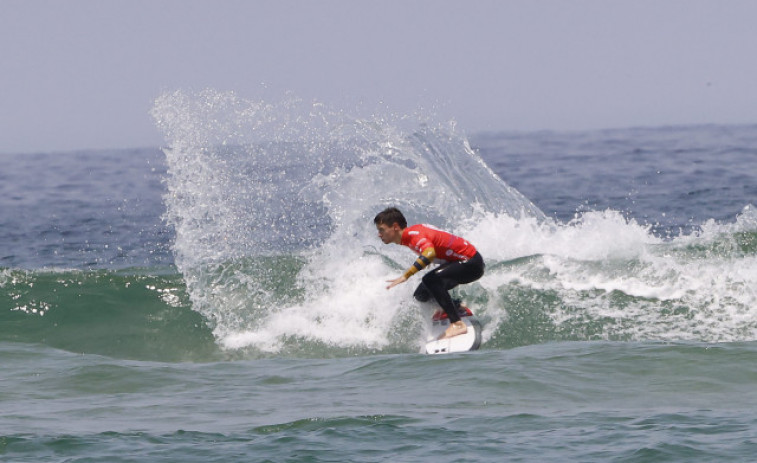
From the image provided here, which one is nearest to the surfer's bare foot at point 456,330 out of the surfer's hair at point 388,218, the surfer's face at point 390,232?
the surfer's face at point 390,232

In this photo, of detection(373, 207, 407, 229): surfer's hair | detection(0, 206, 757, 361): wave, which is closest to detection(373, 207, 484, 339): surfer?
detection(373, 207, 407, 229): surfer's hair

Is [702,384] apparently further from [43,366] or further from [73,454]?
[43,366]

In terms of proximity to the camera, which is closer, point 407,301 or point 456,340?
point 456,340

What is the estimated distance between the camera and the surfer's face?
11.0 meters

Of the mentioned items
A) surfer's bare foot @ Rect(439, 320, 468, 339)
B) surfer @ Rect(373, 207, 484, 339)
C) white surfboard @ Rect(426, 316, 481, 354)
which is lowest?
white surfboard @ Rect(426, 316, 481, 354)

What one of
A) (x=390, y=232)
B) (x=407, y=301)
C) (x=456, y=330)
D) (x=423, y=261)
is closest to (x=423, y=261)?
(x=423, y=261)

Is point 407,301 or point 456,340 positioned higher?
point 407,301

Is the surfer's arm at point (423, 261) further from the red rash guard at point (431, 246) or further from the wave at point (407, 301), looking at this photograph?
the wave at point (407, 301)

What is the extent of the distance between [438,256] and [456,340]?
0.98 m

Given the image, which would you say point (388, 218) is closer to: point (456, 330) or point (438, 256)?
point (438, 256)

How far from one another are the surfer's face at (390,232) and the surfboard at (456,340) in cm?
118

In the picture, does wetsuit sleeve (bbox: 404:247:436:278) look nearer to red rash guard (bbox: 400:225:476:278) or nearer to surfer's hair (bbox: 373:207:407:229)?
red rash guard (bbox: 400:225:476:278)

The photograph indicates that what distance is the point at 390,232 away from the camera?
1109 centimetres

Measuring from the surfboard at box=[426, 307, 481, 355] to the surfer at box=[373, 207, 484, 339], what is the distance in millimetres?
73
